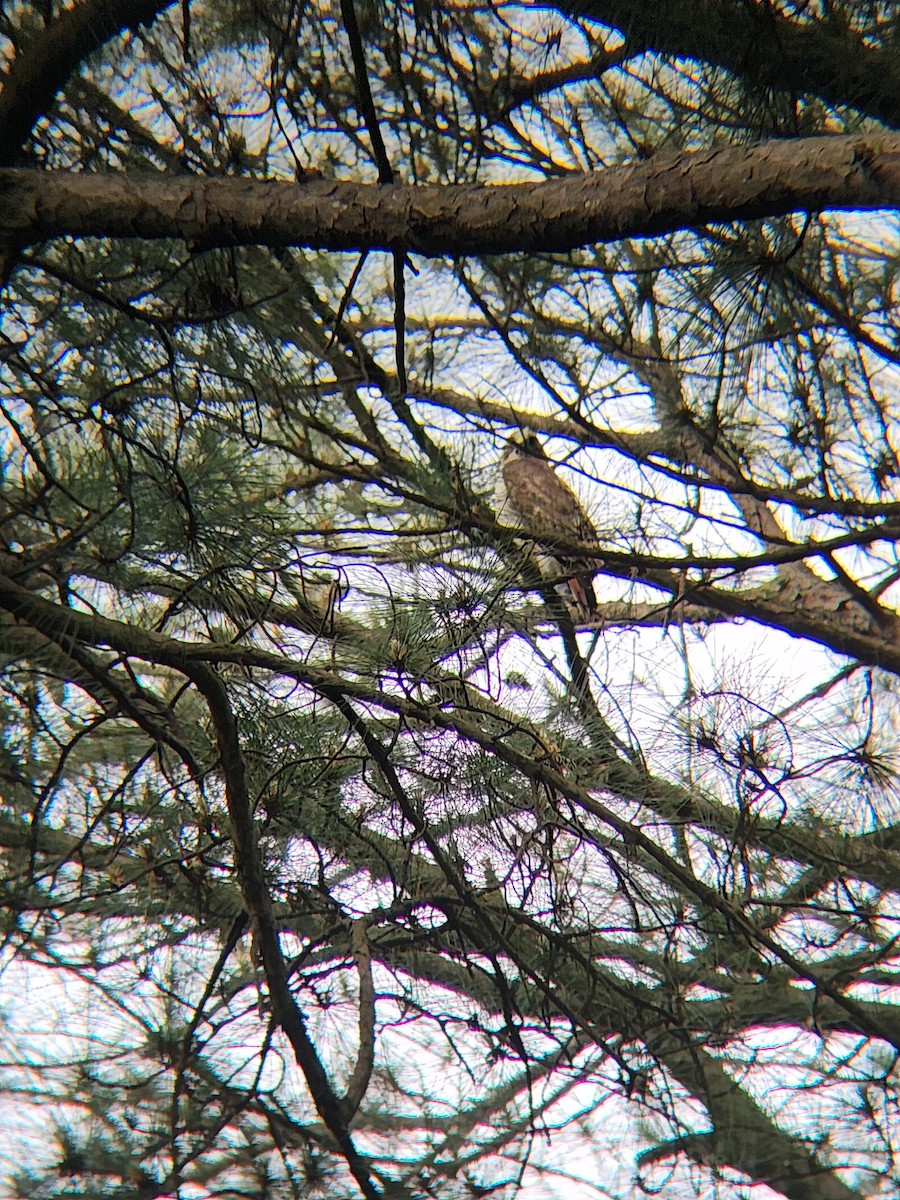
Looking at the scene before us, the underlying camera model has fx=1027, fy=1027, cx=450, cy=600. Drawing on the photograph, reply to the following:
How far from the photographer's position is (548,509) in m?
1.52

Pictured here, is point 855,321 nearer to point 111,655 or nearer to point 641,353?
point 641,353

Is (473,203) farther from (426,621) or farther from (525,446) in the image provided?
(525,446)

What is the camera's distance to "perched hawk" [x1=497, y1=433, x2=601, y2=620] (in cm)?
132

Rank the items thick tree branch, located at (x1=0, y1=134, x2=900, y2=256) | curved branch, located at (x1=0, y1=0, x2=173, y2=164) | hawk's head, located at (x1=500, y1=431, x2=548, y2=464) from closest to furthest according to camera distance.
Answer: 1. thick tree branch, located at (x1=0, y1=134, x2=900, y2=256)
2. curved branch, located at (x1=0, y1=0, x2=173, y2=164)
3. hawk's head, located at (x1=500, y1=431, x2=548, y2=464)

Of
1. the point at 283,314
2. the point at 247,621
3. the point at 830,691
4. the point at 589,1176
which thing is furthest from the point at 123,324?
the point at 589,1176

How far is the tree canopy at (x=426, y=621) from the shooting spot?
0.92 metres

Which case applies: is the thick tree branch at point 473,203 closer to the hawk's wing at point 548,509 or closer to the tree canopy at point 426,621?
the tree canopy at point 426,621

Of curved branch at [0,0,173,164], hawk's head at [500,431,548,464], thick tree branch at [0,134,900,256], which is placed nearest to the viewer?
thick tree branch at [0,134,900,256]

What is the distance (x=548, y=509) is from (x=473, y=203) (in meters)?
0.83

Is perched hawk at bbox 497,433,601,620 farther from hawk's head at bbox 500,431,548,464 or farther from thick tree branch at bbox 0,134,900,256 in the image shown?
thick tree branch at bbox 0,134,900,256

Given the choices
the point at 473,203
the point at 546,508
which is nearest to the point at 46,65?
the point at 473,203

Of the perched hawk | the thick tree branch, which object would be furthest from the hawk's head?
the thick tree branch

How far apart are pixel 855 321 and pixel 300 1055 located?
1033mm

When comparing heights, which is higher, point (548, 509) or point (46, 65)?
point (548, 509)
